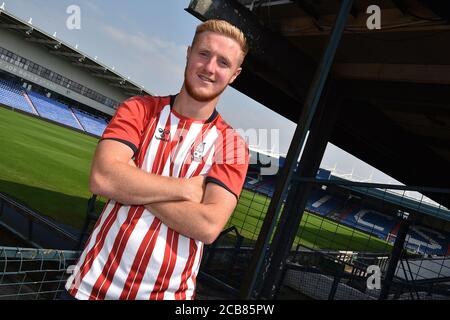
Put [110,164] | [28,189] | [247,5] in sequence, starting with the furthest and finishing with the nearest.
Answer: [28,189]
[247,5]
[110,164]

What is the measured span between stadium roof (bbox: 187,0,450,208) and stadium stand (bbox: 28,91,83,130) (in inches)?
1542

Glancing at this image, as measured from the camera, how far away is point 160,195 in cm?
155

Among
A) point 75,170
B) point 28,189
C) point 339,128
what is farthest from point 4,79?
point 339,128

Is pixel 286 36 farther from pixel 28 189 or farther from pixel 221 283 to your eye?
pixel 28 189

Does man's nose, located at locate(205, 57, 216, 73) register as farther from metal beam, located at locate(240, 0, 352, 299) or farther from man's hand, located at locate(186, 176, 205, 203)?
metal beam, located at locate(240, 0, 352, 299)

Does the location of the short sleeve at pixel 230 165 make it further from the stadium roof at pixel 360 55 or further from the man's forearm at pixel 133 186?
the stadium roof at pixel 360 55

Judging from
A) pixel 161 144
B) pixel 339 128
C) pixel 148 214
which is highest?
pixel 339 128

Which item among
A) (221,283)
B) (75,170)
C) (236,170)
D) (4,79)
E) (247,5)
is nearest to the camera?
(236,170)

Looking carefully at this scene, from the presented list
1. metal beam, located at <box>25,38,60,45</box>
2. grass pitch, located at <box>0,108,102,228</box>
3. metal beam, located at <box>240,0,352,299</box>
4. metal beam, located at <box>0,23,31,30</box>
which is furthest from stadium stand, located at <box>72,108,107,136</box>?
metal beam, located at <box>240,0,352,299</box>

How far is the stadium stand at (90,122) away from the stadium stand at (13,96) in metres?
7.45

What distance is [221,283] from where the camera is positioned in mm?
5984

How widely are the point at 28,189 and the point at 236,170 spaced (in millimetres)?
8538

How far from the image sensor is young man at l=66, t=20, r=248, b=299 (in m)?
1.56

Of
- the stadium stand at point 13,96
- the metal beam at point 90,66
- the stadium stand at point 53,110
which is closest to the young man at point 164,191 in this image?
the stadium stand at point 13,96
